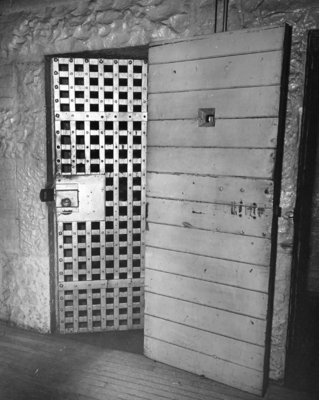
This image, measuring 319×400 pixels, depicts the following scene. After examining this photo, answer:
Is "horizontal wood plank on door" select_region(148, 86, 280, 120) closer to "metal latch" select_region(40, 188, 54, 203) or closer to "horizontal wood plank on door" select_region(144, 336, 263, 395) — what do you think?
"metal latch" select_region(40, 188, 54, 203)

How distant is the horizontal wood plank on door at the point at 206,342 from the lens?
8.36 ft

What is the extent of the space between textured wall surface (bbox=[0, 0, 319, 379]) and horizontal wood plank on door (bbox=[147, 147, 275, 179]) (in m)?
0.28

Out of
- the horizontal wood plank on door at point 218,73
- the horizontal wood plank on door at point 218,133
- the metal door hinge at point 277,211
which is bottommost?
the metal door hinge at point 277,211

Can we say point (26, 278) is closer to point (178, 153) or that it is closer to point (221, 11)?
point (178, 153)

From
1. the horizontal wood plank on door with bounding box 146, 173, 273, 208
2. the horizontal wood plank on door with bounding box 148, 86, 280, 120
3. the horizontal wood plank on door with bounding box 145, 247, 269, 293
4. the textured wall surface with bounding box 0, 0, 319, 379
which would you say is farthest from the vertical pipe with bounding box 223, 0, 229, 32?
the horizontal wood plank on door with bounding box 145, 247, 269, 293

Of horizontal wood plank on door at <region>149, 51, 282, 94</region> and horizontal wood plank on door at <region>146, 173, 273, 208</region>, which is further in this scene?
horizontal wood plank on door at <region>146, 173, 273, 208</region>

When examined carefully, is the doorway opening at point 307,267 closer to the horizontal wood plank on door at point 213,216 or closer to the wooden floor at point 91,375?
A: the wooden floor at point 91,375

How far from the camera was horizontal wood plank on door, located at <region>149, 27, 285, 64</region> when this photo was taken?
229 centimetres

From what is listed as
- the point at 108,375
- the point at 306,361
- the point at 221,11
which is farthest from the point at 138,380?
the point at 221,11

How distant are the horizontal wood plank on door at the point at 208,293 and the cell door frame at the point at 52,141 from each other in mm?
1014

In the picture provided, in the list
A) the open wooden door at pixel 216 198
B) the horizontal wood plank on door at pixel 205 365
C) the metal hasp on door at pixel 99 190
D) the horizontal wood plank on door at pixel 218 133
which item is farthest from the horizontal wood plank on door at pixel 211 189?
the horizontal wood plank on door at pixel 205 365

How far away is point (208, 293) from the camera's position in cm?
269

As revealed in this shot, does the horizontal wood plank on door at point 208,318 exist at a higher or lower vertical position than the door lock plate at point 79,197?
lower

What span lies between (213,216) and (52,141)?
5.44 ft
